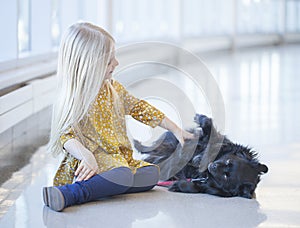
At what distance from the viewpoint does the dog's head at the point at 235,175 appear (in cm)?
221

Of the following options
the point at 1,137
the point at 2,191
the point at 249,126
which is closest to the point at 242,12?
the point at 249,126

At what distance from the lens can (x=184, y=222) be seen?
6.35 ft

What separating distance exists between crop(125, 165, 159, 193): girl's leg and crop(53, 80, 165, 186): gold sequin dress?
1.1 inches

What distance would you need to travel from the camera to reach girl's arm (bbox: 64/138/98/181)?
214 centimetres

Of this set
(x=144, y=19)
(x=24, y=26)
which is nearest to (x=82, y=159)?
(x=24, y=26)

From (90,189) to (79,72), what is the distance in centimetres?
42

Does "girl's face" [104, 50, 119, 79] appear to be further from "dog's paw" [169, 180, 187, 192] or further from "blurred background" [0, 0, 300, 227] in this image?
"dog's paw" [169, 180, 187, 192]

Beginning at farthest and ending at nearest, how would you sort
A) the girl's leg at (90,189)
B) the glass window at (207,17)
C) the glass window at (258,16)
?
the glass window at (258,16) < the glass window at (207,17) < the girl's leg at (90,189)

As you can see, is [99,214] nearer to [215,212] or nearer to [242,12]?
[215,212]

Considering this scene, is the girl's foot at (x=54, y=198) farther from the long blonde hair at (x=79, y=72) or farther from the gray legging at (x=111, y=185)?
the long blonde hair at (x=79, y=72)

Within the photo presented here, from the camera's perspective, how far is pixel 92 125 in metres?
2.23

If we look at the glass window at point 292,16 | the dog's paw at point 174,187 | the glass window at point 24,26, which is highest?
the glass window at point 24,26

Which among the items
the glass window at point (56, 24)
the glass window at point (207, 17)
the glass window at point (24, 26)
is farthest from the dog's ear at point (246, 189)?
the glass window at point (207, 17)

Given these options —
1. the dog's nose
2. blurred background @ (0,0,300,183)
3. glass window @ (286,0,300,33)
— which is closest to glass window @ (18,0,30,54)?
blurred background @ (0,0,300,183)
